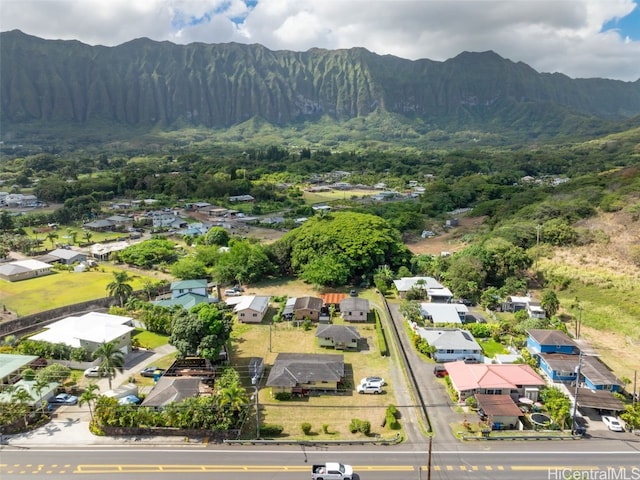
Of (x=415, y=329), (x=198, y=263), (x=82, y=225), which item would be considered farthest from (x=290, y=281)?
(x=82, y=225)

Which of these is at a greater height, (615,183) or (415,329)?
(615,183)

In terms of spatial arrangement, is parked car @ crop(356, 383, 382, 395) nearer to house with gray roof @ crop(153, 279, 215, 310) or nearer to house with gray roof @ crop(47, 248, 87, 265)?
house with gray roof @ crop(153, 279, 215, 310)

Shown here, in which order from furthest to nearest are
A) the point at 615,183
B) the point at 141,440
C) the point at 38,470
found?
the point at 615,183 < the point at 141,440 < the point at 38,470

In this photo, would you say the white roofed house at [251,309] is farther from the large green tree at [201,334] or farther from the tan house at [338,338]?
the large green tree at [201,334]

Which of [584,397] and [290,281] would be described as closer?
[584,397]

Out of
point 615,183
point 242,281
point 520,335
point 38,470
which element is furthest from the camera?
point 615,183

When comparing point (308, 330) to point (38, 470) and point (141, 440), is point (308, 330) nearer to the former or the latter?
point (141, 440)

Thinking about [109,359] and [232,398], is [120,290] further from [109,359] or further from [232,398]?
[232,398]
